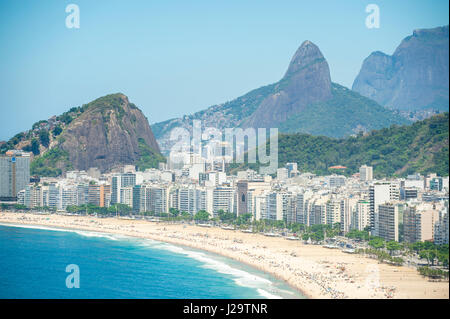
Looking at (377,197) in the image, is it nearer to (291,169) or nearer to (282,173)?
(282,173)

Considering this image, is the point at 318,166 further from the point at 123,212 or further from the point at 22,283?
the point at 22,283

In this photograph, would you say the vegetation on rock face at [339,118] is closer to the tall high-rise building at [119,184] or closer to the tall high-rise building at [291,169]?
the tall high-rise building at [291,169]

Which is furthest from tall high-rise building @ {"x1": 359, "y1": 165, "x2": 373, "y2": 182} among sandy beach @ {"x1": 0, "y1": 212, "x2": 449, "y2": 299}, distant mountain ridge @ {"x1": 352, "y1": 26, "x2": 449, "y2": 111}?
distant mountain ridge @ {"x1": 352, "y1": 26, "x2": 449, "y2": 111}

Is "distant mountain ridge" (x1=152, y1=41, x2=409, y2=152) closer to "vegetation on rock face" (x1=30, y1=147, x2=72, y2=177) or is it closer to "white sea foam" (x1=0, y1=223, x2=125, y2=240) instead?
"vegetation on rock face" (x1=30, y1=147, x2=72, y2=177)

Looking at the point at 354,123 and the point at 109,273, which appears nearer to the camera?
the point at 109,273
